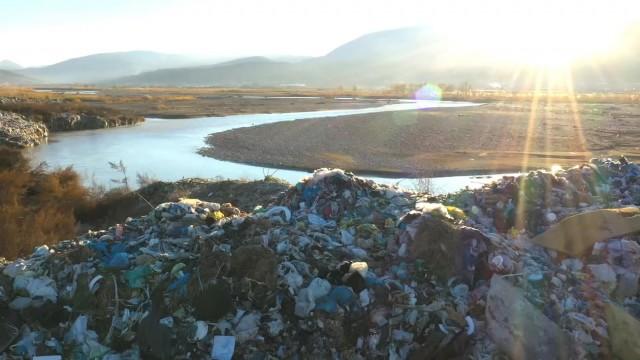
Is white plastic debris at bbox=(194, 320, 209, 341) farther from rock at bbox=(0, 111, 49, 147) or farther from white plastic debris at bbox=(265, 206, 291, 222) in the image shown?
rock at bbox=(0, 111, 49, 147)

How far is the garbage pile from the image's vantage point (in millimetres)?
4312

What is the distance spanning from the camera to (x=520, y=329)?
4.28m

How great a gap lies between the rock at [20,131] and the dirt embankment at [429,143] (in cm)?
829

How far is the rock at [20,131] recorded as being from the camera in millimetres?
25047

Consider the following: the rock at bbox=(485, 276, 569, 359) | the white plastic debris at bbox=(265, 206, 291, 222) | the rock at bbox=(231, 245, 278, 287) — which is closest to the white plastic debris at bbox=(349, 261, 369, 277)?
the rock at bbox=(231, 245, 278, 287)

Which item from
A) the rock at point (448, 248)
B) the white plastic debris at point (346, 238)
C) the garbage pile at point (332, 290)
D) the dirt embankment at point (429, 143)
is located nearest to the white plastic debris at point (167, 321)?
the garbage pile at point (332, 290)

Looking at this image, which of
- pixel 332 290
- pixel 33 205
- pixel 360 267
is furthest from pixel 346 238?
pixel 33 205

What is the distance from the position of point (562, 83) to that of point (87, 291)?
139572 mm

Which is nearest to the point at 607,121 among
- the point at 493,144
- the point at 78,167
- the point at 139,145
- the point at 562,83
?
the point at 493,144

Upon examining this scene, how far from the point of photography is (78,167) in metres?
19.3

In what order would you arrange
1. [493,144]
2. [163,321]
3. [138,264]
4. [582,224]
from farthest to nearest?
1. [493,144]
2. [582,224]
3. [138,264]
4. [163,321]

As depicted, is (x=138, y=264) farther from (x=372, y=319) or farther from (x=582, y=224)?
(x=582, y=224)

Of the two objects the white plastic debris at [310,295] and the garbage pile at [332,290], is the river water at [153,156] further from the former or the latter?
the white plastic debris at [310,295]

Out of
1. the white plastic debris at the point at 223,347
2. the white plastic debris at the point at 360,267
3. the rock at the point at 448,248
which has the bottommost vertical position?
the white plastic debris at the point at 223,347
